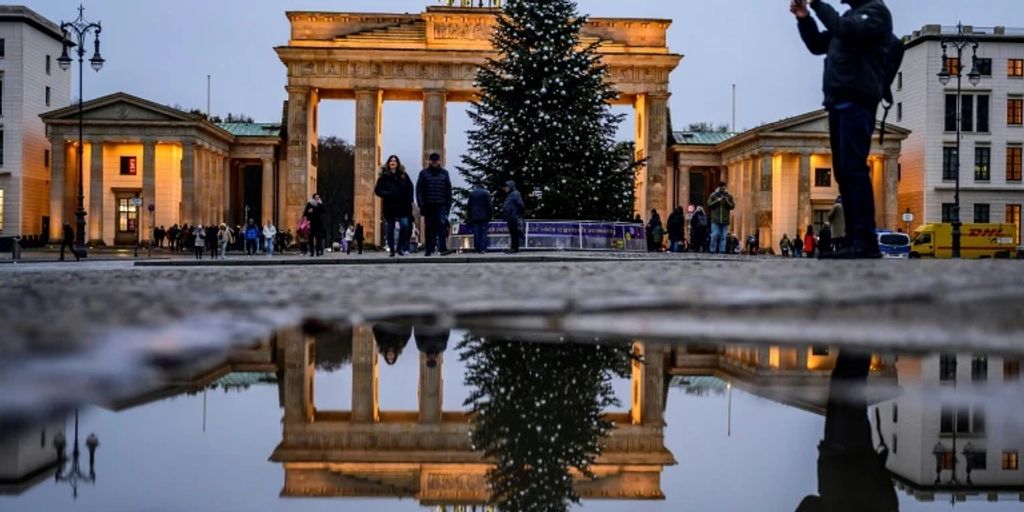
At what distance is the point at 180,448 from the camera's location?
214 centimetres

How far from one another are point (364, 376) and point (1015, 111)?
7735 centimetres

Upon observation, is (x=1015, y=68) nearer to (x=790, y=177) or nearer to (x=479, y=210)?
(x=790, y=177)

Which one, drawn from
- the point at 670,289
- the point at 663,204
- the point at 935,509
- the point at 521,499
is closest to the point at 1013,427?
the point at 935,509

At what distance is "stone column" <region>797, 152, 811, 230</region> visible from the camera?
71625 mm

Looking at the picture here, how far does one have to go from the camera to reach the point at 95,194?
69438 mm

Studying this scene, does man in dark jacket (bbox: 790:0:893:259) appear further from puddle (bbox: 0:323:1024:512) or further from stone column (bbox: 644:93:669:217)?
stone column (bbox: 644:93:669:217)

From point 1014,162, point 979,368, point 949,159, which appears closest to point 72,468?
point 979,368

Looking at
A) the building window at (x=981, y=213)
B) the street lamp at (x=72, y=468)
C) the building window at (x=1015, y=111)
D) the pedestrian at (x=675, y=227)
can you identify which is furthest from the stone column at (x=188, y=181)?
the street lamp at (x=72, y=468)

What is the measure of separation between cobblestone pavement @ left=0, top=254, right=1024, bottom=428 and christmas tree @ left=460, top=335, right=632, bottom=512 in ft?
1.23

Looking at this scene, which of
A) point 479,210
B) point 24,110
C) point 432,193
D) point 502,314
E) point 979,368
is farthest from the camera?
point 24,110

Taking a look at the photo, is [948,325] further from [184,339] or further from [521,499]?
[184,339]

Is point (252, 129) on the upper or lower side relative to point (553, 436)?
upper

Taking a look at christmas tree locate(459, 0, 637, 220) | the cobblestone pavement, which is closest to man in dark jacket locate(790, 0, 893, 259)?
the cobblestone pavement

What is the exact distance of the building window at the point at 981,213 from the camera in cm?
7288
